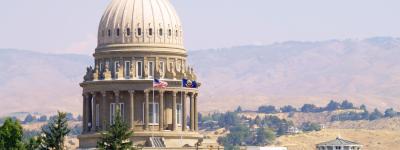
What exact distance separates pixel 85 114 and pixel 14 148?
28.5 meters

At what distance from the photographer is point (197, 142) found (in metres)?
152

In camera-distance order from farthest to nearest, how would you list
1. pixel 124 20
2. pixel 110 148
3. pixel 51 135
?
pixel 124 20
pixel 51 135
pixel 110 148

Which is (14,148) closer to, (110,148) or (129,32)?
(110,148)

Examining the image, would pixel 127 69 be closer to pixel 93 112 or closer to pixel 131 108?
pixel 131 108

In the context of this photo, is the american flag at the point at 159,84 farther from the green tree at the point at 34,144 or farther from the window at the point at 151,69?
the green tree at the point at 34,144

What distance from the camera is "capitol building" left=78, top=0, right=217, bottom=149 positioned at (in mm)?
151000

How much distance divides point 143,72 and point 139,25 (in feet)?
A: 13.8

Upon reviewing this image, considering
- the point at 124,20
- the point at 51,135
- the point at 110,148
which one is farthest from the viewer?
the point at 124,20

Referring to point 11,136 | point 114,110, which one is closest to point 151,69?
point 114,110

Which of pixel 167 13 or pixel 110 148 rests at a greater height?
pixel 167 13

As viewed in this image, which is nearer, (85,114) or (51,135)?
(51,135)

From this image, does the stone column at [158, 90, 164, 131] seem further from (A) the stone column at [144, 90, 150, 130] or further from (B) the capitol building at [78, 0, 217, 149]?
(A) the stone column at [144, 90, 150, 130]

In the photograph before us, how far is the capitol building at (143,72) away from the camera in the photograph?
151000mm

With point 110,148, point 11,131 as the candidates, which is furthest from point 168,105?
point 110,148
